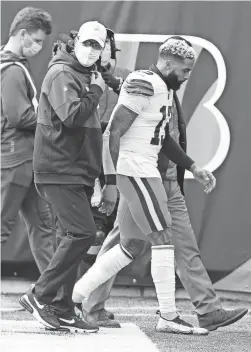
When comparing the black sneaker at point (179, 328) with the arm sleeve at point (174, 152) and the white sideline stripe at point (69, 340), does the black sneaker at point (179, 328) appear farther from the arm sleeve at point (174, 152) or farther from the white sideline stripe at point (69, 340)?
the arm sleeve at point (174, 152)

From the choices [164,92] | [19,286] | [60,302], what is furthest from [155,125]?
[19,286]

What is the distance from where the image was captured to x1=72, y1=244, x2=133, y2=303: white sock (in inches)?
250

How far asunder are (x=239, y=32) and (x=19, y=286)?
2585 millimetres

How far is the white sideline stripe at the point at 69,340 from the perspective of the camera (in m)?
5.64

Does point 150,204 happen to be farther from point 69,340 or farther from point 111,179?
point 69,340

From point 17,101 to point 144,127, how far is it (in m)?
1.24

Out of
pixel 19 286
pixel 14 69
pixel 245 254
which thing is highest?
pixel 14 69

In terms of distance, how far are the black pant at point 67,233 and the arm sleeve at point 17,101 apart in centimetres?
115

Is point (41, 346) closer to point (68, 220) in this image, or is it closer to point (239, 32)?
point (68, 220)

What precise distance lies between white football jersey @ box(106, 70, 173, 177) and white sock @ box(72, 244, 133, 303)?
0.54 metres

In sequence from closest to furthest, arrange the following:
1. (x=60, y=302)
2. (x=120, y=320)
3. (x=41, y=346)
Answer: (x=41, y=346) < (x=60, y=302) < (x=120, y=320)

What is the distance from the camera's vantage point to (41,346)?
566 cm

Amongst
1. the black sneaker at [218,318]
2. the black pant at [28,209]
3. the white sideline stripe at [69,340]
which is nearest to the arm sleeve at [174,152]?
the black sneaker at [218,318]

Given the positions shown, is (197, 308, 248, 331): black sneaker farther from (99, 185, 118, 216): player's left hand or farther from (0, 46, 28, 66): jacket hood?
(0, 46, 28, 66): jacket hood
